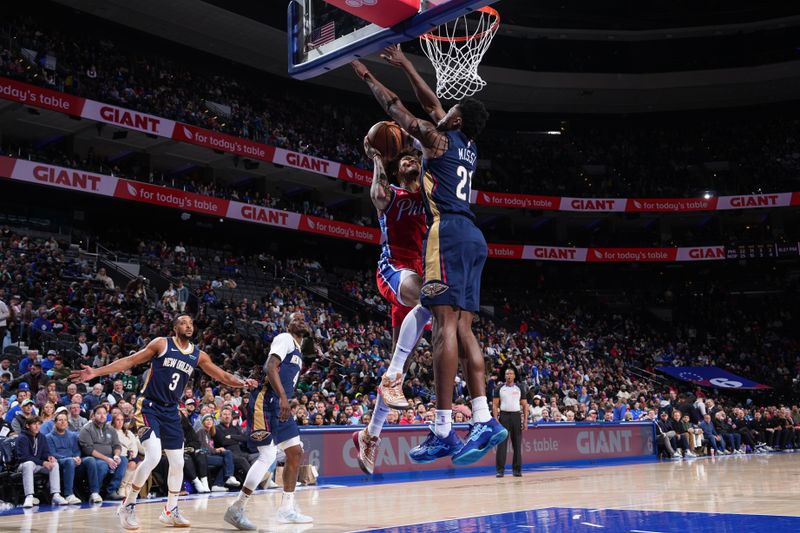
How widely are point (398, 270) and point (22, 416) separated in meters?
8.15

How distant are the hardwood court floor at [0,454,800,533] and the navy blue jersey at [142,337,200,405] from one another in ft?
4.58

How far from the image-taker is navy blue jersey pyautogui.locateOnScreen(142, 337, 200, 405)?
29.4ft

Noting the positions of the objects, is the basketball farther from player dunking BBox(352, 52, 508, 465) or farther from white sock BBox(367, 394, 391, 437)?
white sock BBox(367, 394, 391, 437)

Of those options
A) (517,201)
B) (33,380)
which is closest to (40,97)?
(33,380)

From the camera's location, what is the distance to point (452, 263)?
4.77m

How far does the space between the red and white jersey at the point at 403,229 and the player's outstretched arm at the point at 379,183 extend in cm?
17

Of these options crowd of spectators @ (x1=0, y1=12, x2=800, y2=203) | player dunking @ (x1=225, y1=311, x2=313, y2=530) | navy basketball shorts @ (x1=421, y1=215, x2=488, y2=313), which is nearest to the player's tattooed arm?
player dunking @ (x1=225, y1=311, x2=313, y2=530)

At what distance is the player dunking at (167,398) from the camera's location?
8.72 meters

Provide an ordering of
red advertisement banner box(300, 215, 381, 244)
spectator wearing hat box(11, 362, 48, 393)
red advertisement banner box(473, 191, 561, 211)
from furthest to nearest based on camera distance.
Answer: red advertisement banner box(473, 191, 561, 211)
red advertisement banner box(300, 215, 381, 244)
spectator wearing hat box(11, 362, 48, 393)

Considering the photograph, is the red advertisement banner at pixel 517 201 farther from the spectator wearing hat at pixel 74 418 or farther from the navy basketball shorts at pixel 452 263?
the navy basketball shorts at pixel 452 263

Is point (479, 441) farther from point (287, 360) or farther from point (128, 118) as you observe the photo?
point (128, 118)

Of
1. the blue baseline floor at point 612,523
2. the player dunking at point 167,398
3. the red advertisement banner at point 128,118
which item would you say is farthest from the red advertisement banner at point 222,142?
the blue baseline floor at point 612,523

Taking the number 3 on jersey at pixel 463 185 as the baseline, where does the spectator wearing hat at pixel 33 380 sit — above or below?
below

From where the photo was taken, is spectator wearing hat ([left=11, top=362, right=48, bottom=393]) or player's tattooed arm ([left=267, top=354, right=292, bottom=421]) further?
spectator wearing hat ([left=11, top=362, right=48, bottom=393])
